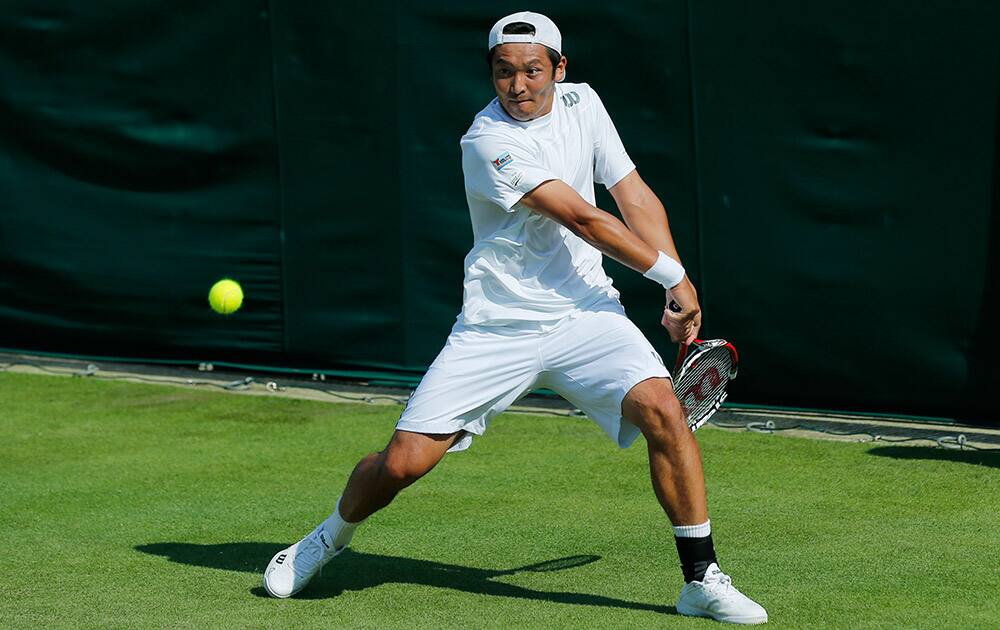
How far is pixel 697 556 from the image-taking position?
4.47 meters

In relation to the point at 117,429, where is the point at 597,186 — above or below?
above

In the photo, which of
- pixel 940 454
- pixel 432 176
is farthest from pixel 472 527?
pixel 432 176

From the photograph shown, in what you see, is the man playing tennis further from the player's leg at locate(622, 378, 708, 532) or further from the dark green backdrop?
the dark green backdrop

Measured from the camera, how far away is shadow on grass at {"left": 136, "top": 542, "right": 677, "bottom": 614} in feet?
15.8

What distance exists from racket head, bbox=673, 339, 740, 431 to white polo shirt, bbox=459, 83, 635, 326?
0.32 m

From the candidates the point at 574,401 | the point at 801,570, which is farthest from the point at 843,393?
the point at 574,401

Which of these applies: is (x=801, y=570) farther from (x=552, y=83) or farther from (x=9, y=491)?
(x=9, y=491)

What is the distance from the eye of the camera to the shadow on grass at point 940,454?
6604 mm

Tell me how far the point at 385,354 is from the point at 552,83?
4.17 metres

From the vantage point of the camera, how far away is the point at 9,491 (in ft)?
20.9

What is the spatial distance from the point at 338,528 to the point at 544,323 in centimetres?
90

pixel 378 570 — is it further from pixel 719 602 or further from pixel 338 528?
pixel 719 602

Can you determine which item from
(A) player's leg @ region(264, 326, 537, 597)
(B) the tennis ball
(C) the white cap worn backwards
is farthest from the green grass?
(C) the white cap worn backwards

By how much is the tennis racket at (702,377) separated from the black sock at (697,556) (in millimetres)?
465
